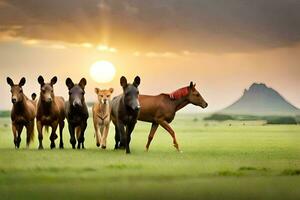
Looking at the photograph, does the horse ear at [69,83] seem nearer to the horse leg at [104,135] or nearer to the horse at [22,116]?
the horse at [22,116]

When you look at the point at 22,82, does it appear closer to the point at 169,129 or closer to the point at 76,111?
the point at 76,111

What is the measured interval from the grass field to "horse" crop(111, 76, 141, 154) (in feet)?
0.55

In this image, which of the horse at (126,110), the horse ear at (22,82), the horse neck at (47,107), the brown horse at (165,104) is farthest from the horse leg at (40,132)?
the brown horse at (165,104)

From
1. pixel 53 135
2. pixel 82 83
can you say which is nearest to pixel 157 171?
pixel 82 83

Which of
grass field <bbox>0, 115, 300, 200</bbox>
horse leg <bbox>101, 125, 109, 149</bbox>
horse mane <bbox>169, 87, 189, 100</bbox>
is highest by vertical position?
horse mane <bbox>169, 87, 189, 100</bbox>

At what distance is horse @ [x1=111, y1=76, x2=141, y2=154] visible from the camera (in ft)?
26.2

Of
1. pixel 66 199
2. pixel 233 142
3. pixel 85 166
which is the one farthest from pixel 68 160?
pixel 233 142

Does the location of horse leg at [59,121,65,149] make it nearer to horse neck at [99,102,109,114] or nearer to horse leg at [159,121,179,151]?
horse neck at [99,102,109,114]

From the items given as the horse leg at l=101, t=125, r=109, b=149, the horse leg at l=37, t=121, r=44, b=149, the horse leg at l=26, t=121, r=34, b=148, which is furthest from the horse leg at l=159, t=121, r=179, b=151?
the horse leg at l=26, t=121, r=34, b=148

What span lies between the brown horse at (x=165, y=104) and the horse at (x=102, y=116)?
401 mm

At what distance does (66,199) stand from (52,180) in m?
0.51

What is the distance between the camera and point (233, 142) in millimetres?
9117

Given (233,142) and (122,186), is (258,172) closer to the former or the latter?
(122,186)

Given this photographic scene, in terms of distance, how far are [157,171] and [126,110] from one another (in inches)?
55.1
